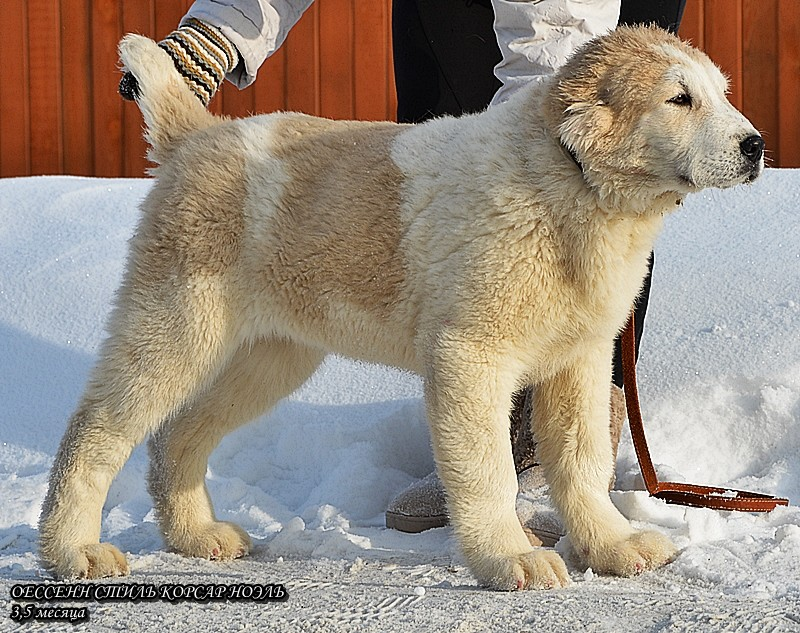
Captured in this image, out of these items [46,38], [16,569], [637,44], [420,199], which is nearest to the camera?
[637,44]

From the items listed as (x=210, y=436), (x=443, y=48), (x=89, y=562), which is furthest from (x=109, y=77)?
(x=89, y=562)

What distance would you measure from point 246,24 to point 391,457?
146cm

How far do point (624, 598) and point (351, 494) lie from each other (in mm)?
1384

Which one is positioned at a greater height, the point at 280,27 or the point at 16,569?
the point at 280,27

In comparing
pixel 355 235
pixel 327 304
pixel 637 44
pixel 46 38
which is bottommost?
pixel 327 304

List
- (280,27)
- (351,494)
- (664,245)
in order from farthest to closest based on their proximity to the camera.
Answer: (664,245) → (351,494) → (280,27)

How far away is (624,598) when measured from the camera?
7.05ft

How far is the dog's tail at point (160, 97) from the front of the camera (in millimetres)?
2760

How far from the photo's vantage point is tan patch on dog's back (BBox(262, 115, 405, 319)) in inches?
100.0

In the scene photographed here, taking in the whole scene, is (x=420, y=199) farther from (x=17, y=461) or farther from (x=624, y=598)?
(x=17, y=461)

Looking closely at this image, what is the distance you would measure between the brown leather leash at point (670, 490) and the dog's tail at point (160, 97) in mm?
1244

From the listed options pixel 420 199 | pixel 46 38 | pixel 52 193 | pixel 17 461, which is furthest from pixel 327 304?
pixel 46 38

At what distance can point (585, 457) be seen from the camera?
2584mm

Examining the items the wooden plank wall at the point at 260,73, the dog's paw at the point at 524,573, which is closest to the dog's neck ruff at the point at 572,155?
the dog's paw at the point at 524,573
